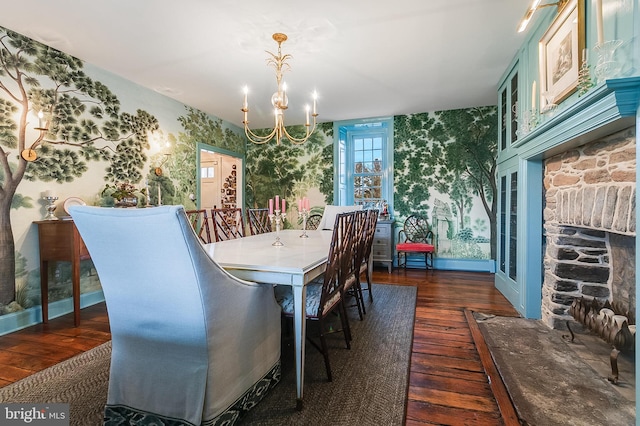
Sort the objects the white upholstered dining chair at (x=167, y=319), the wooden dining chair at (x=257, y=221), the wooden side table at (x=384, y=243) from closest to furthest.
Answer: the white upholstered dining chair at (x=167, y=319), the wooden dining chair at (x=257, y=221), the wooden side table at (x=384, y=243)

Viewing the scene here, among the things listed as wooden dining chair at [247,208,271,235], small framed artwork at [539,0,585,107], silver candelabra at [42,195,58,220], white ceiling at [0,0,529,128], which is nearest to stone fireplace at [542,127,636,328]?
small framed artwork at [539,0,585,107]

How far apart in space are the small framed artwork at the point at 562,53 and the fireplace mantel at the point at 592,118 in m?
0.16

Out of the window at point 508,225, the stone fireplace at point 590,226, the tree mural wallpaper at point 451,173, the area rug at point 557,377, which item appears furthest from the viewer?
the tree mural wallpaper at point 451,173

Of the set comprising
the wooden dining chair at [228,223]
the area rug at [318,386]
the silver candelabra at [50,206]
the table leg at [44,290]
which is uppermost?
the silver candelabra at [50,206]

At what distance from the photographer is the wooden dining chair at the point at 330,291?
5.87 ft

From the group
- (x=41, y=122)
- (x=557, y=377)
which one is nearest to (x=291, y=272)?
(x=557, y=377)

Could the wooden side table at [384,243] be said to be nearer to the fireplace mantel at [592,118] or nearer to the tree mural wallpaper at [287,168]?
the tree mural wallpaper at [287,168]

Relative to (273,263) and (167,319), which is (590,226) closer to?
(273,263)

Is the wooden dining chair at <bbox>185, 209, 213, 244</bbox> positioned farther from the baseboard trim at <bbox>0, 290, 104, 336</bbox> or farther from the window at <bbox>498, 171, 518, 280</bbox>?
the window at <bbox>498, 171, 518, 280</bbox>

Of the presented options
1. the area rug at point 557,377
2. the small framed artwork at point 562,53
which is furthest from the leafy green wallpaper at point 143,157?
the area rug at point 557,377

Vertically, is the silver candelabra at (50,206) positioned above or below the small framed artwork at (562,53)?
below

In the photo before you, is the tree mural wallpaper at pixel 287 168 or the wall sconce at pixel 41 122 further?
the tree mural wallpaper at pixel 287 168

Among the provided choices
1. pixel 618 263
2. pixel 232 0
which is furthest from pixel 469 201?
pixel 232 0

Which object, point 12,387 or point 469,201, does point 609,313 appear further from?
point 12,387
